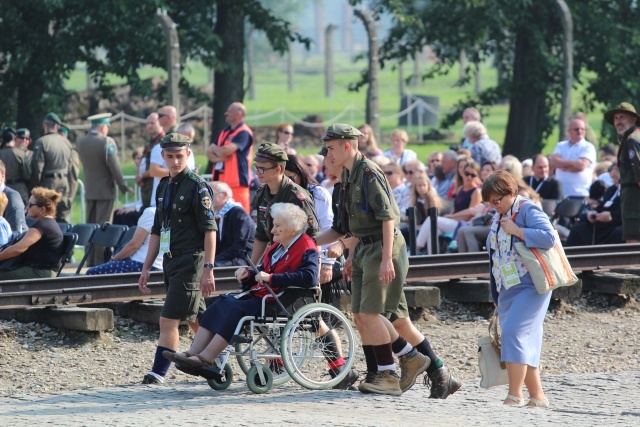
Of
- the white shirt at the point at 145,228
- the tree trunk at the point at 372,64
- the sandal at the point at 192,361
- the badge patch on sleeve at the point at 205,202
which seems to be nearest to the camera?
the sandal at the point at 192,361

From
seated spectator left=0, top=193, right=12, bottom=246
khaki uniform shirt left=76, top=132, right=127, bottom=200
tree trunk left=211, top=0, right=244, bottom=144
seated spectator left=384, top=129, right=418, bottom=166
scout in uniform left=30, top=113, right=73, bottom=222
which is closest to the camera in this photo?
seated spectator left=0, top=193, right=12, bottom=246

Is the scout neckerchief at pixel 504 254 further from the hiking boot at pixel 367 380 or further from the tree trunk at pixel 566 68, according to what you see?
the tree trunk at pixel 566 68

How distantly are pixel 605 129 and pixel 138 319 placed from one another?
1844cm

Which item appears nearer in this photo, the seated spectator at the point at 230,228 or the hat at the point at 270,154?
the hat at the point at 270,154

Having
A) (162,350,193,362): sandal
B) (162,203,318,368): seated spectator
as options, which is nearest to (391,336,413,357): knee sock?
(162,203,318,368): seated spectator

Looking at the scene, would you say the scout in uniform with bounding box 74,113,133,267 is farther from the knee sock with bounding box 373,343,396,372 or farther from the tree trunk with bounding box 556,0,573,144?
the knee sock with bounding box 373,343,396,372

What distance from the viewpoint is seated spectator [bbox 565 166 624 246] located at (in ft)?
49.3

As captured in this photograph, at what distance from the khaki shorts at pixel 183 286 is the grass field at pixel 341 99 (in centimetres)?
1324

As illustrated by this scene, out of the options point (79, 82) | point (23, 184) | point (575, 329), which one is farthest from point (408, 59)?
point (79, 82)

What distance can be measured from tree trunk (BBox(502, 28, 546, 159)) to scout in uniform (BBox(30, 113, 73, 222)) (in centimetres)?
1213

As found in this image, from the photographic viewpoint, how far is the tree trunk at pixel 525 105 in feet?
89.2

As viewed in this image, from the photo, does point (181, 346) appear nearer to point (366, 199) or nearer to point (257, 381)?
point (257, 381)

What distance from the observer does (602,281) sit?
41.4 ft

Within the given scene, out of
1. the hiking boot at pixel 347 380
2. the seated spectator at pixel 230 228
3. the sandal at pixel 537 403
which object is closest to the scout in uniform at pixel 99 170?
the seated spectator at pixel 230 228
